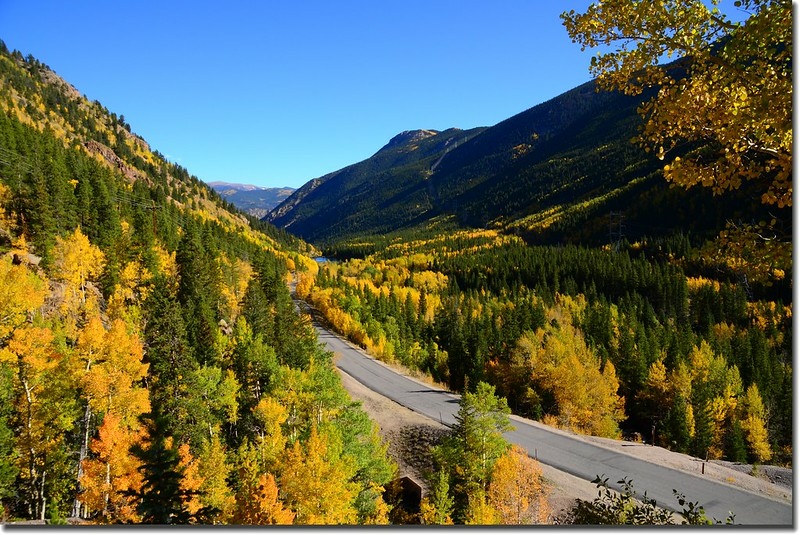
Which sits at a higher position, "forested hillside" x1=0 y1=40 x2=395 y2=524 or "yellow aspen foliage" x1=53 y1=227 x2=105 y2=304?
"yellow aspen foliage" x1=53 y1=227 x2=105 y2=304

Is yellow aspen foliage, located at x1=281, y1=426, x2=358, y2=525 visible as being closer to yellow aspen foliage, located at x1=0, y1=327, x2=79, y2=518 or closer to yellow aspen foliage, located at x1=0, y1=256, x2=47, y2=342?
yellow aspen foliage, located at x1=0, y1=327, x2=79, y2=518

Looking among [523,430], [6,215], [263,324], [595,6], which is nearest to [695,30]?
[595,6]

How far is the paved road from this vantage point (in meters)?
23.0

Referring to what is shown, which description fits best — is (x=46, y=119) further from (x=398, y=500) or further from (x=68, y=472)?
(x=398, y=500)

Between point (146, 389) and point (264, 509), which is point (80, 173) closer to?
point (146, 389)

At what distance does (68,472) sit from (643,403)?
64782 millimetres

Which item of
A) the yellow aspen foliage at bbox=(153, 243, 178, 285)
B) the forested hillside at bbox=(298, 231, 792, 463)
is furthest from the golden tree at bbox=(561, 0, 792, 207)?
the yellow aspen foliage at bbox=(153, 243, 178, 285)

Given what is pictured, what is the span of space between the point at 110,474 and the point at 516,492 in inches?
849

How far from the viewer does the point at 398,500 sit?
2836 centimetres

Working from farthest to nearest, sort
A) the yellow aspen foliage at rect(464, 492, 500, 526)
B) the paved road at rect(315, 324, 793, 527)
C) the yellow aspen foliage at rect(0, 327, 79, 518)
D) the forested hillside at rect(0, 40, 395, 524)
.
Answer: the paved road at rect(315, 324, 793, 527), the yellow aspen foliage at rect(0, 327, 79, 518), the yellow aspen foliage at rect(464, 492, 500, 526), the forested hillside at rect(0, 40, 395, 524)

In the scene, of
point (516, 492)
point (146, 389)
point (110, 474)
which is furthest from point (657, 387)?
point (110, 474)

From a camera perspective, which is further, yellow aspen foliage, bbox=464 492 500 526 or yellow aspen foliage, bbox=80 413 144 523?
yellow aspen foliage, bbox=80 413 144 523

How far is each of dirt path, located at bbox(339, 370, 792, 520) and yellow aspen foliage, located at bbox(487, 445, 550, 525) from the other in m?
0.95

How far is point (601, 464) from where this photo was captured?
30.3 m
